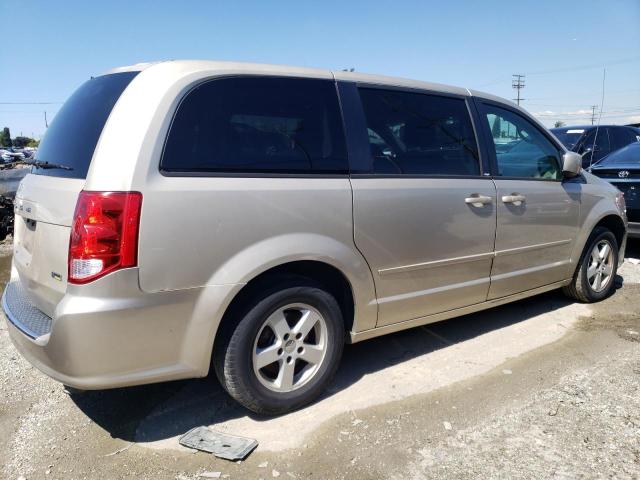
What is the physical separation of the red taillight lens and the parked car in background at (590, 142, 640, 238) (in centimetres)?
634

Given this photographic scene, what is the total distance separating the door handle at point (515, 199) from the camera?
3770 millimetres

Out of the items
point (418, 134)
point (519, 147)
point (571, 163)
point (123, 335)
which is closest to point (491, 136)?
point (519, 147)

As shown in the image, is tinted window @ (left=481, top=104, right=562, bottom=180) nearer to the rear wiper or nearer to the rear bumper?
the rear bumper

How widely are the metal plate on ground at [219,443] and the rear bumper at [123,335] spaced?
0.37 m

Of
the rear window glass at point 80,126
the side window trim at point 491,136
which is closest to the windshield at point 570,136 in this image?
the side window trim at point 491,136

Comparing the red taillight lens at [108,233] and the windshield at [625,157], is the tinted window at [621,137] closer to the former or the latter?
the windshield at [625,157]

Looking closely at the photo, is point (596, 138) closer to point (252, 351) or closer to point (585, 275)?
point (585, 275)

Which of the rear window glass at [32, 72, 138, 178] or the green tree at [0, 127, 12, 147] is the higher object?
the green tree at [0, 127, 12, 147]

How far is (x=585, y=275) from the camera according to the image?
188 inches

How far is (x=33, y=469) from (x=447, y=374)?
2455 millimetres

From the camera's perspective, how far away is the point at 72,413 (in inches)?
117

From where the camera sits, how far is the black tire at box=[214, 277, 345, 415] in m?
2.65

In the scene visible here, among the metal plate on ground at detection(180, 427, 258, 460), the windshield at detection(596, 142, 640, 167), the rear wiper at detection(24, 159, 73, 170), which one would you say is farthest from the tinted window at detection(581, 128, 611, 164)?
the rear wiper at detection(24, 159, 73, 170)

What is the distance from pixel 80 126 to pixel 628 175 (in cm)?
667
